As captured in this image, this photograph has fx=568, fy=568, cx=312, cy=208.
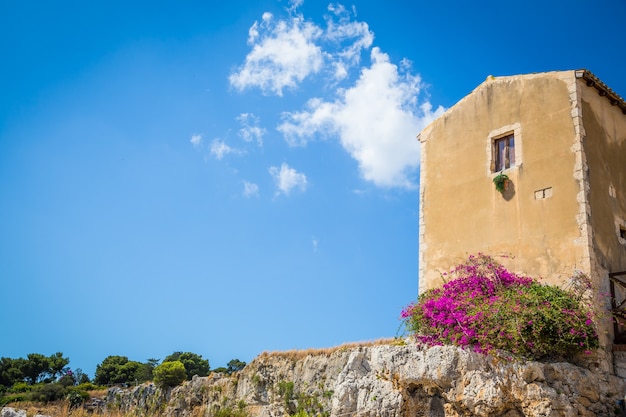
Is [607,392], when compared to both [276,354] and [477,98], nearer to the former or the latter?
[477,98]

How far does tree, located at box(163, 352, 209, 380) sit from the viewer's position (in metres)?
42.7

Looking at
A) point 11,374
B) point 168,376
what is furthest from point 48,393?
point 11,374

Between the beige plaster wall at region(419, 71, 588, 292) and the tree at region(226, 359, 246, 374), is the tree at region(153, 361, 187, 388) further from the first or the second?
the beige plaster wall at region(419, 71, 588, 292)

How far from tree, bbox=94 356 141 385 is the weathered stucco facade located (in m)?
34.2

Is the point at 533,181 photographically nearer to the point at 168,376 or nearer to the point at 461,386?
the point at 461,386

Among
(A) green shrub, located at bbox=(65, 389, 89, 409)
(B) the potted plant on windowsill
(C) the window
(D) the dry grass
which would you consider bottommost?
(A) green shrub, located at bbox=(65, 389, 89, 409)

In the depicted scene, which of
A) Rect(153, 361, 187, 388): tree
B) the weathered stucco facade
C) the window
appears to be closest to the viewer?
the weathered stucco facade

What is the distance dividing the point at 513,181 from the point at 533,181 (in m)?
0.56

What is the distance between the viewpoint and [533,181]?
48.0 ft

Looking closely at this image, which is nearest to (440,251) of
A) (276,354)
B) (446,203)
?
(446,203)

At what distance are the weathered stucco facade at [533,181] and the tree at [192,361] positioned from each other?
30.6 m

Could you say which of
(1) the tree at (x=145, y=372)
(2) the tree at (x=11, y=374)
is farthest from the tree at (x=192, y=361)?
(2) the tree at (x=11, y=374)

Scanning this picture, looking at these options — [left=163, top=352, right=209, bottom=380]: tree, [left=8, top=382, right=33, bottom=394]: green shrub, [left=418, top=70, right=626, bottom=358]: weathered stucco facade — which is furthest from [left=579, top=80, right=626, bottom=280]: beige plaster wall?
[left=8, top=382, right=33, bottom=394]: green shrub

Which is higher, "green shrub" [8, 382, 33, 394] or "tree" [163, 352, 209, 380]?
"tree" [163, 352, 209, 380]
